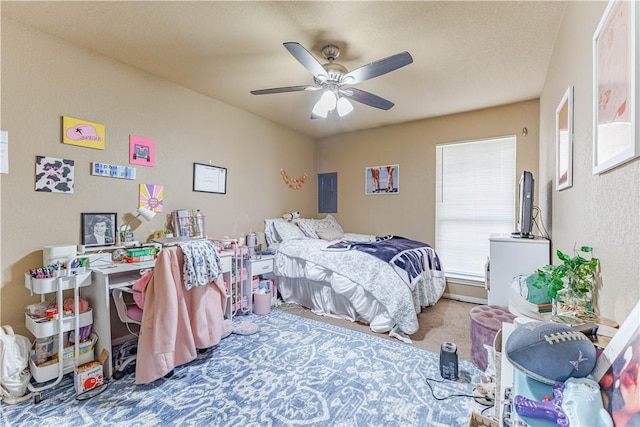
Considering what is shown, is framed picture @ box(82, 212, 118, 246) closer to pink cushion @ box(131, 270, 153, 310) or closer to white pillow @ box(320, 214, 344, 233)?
pink cushion @ box(131, 270, 153, 310)

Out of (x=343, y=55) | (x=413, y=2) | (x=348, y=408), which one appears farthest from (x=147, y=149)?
A: (x=348, y=408)

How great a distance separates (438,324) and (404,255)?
0.82 metres

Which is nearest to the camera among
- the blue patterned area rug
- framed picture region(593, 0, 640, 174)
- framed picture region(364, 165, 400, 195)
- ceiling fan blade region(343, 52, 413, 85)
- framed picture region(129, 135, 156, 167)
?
framed picture region(593, 0, 640, 174)

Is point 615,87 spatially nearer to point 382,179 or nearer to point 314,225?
point 382,179

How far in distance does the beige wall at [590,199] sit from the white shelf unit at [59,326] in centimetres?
288

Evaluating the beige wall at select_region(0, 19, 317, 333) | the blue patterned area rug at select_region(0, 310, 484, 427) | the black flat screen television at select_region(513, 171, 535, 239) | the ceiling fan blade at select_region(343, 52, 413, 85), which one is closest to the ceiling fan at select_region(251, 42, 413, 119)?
the ceiling fan blade at select_region(343, 52, 413, 85)

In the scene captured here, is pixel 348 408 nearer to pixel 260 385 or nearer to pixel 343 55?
pixel 260 385

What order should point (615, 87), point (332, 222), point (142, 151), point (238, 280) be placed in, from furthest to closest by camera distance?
point (332, 222)
point (238, 280)
point (142, 151)
point (615, 87)

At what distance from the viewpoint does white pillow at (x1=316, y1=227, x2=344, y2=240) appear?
4090 millimetres

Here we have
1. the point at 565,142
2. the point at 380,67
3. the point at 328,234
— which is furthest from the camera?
the point at 328,234

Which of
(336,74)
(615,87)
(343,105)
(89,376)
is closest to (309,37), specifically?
(336,74)

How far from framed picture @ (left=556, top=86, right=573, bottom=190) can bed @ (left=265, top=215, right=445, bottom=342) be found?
1.50 metres

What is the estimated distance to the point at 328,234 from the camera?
13.6 feet

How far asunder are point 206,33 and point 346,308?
2.87 meters
